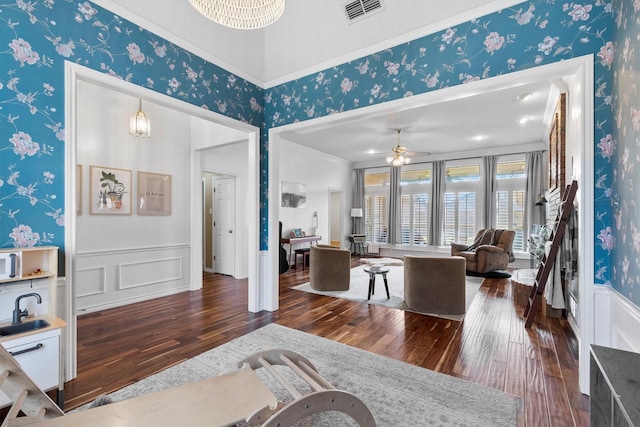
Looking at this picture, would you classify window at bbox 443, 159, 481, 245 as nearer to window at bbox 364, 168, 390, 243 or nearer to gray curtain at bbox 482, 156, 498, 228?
gray curtain at bbox 482, 156, 498, 228

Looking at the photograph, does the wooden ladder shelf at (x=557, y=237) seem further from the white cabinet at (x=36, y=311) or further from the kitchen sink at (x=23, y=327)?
the kitchen sink at (x=23, y=327)

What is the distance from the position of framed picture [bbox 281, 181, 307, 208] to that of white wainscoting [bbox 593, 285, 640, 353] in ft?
18.3

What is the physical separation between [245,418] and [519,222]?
25.7ft

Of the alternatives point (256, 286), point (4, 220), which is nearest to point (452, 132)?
point (256, 286)

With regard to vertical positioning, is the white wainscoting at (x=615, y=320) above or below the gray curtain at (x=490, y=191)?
below

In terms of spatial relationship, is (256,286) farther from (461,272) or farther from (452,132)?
(452,132)

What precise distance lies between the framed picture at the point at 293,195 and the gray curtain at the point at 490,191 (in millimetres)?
4626

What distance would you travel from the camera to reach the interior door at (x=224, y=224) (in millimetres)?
6035

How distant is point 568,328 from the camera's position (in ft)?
10.9

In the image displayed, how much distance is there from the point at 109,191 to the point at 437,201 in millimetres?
7390

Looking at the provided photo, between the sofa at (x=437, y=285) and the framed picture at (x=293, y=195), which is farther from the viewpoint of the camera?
the framed picture at (x=293, y=195)

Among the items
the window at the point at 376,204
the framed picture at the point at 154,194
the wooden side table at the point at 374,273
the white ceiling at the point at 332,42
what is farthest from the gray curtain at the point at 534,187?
the framed picture at the point at 154,194

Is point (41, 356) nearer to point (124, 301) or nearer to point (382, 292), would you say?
point (124, 301)

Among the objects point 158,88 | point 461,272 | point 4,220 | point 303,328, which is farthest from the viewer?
point 461,272
